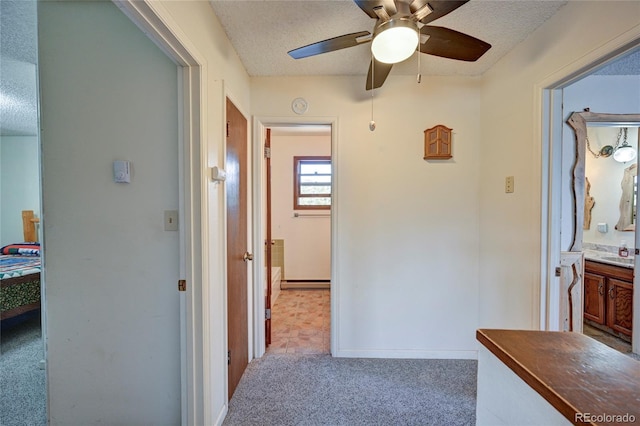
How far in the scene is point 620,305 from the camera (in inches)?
93.2

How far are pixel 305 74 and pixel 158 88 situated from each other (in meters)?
1.20

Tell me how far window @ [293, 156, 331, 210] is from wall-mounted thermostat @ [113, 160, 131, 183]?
9.47ft

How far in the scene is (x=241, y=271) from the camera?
1930 mm

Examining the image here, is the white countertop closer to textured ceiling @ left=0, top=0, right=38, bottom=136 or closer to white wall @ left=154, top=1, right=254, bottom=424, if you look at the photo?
white wall @ left=154, top=1, right=254, bottom=424

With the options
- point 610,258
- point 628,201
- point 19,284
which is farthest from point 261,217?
point 628,201

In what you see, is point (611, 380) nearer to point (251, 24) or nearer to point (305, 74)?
point (251, 24)

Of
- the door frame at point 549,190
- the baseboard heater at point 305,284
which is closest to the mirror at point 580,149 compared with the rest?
the door frame at point 549,190

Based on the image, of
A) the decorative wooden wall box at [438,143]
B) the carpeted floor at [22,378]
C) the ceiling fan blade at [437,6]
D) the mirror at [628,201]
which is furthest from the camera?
the mirror at [628,201]

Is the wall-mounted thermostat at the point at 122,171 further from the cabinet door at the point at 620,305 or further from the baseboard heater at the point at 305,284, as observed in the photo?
the cabinet door at the point at 620,305

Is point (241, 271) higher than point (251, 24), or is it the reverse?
Result: point (251, 24)

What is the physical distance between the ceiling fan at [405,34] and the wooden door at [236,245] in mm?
720

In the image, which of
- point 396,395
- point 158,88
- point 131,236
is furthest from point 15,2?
point 396,395

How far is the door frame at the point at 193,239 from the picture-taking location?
1271mm
